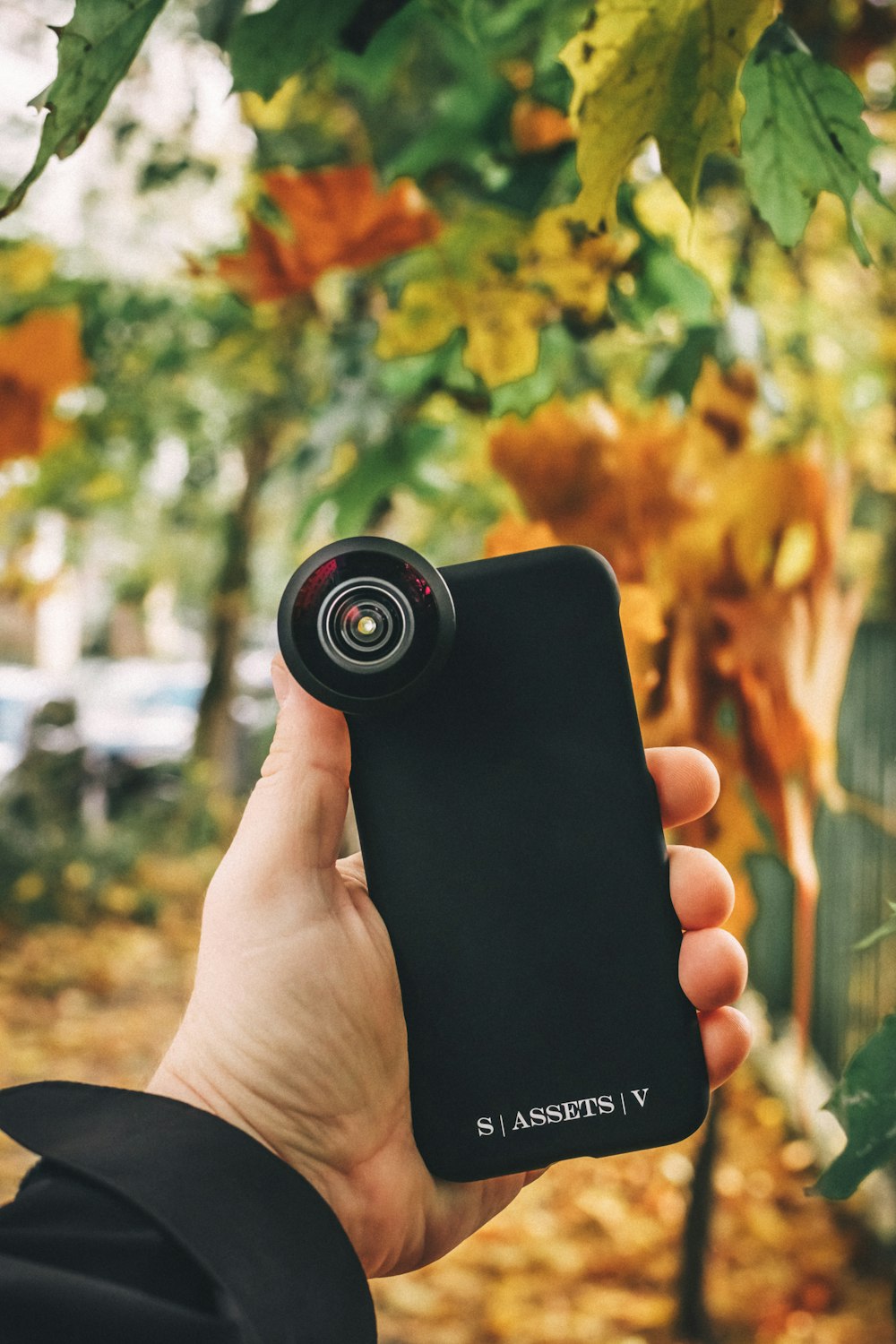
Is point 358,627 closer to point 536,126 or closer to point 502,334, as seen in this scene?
point 502,334

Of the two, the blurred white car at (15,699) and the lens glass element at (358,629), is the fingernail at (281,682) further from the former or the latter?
the blurred white car at (15,699)

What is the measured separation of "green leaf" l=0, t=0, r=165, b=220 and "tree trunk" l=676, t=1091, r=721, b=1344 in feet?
7.42

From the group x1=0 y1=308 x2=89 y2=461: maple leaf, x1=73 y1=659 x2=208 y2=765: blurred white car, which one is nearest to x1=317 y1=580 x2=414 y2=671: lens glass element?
x1=0 y1=308 x2=89 y2=461: maple leaf

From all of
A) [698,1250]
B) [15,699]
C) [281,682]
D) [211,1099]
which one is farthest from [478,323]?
[15,699]

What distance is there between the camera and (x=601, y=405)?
1.62m

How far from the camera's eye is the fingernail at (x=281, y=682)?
3.90ft

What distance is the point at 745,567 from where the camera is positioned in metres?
1.52

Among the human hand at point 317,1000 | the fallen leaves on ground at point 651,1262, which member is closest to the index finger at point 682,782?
the human hand at point 317,1000

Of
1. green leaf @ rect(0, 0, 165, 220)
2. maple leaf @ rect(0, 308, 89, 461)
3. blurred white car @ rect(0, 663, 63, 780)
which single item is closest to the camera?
green leaf @ rect(0, 0, 165, 220)

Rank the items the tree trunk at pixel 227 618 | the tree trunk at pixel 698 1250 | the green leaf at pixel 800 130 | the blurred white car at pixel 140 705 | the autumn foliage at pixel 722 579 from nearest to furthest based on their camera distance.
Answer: the green leaf at pixel 800 130
the autumn foliage at pixel 722 579
the tree trunk at pixel 698 1250
the tree trunk at pixel 227 618
the blurred white car at pixel 140 705

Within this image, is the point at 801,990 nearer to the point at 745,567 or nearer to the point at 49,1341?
the point at 745,567

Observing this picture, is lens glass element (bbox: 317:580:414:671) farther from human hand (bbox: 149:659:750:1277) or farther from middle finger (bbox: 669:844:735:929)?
middle finger (bbox: 669:844:735:929)

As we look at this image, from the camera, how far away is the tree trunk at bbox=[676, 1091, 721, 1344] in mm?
2482

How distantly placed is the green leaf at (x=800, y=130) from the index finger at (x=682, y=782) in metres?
0.59
